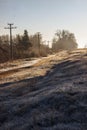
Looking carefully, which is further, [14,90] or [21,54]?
[21,54]

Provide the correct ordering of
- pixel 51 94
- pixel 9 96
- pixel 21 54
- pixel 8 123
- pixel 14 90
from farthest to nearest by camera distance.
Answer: pixel 21 54, pixel 14 90, pixel 9 96, pixel 51 94, pixel 8 123

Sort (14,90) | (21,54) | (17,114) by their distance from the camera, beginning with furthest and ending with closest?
(21,54)
(14,90)
(17,114)

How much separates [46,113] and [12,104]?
354 cm

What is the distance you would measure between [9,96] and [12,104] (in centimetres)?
354

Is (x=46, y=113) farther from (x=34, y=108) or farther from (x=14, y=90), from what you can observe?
(x=14, y=90)

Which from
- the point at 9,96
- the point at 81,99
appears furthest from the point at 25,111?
the point at 9,96

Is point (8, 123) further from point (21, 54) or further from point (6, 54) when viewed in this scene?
point (21, 54)

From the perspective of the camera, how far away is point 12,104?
15.7 meters

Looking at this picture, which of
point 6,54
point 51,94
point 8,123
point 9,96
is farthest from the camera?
point 6,54

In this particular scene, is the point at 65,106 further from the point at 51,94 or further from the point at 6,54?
the point at 6,54

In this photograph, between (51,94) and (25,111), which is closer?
(25,111)

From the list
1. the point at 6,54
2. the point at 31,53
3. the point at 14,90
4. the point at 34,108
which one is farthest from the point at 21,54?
the point at 34,108

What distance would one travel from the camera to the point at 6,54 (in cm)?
9238

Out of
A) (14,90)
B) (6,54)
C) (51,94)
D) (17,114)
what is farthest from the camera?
(6,54)
